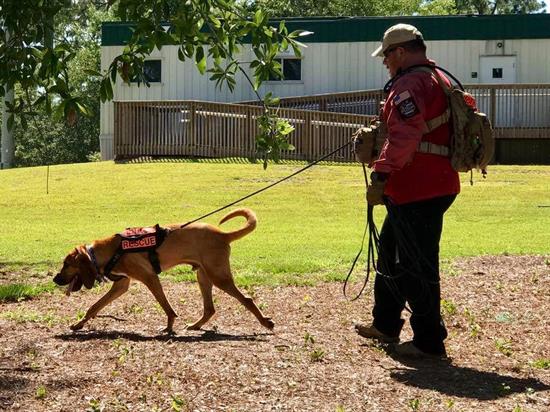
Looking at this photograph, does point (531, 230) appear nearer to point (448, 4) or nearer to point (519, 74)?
point (519, 74)

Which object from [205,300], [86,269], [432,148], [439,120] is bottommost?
[205,300]

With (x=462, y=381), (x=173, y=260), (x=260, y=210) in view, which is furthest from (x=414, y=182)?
(x=260, y=210)

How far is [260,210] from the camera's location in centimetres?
1944

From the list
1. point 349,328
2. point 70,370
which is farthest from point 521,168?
point 70,370

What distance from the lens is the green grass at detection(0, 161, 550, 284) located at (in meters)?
13.2

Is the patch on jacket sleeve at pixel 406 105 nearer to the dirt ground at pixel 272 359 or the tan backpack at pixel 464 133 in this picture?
the tan backpack at pixel 464 133

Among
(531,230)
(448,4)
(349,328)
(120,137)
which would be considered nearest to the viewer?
(349,328)

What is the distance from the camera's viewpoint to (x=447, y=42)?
31.8 metres

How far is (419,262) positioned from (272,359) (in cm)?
124

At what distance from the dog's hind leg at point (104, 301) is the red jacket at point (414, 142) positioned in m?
2.52

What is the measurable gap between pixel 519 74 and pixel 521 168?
6914 mm

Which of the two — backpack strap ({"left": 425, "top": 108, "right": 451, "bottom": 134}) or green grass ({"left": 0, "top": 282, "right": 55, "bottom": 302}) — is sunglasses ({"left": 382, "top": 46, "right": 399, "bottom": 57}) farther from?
green grass ({"left": 0, "top": 282, "right": 55, "bottom": 302})

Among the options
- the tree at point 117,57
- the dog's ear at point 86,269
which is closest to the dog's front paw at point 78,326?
the dog's ear at point 86,269

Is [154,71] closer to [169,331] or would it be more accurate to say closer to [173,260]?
[173,260]
